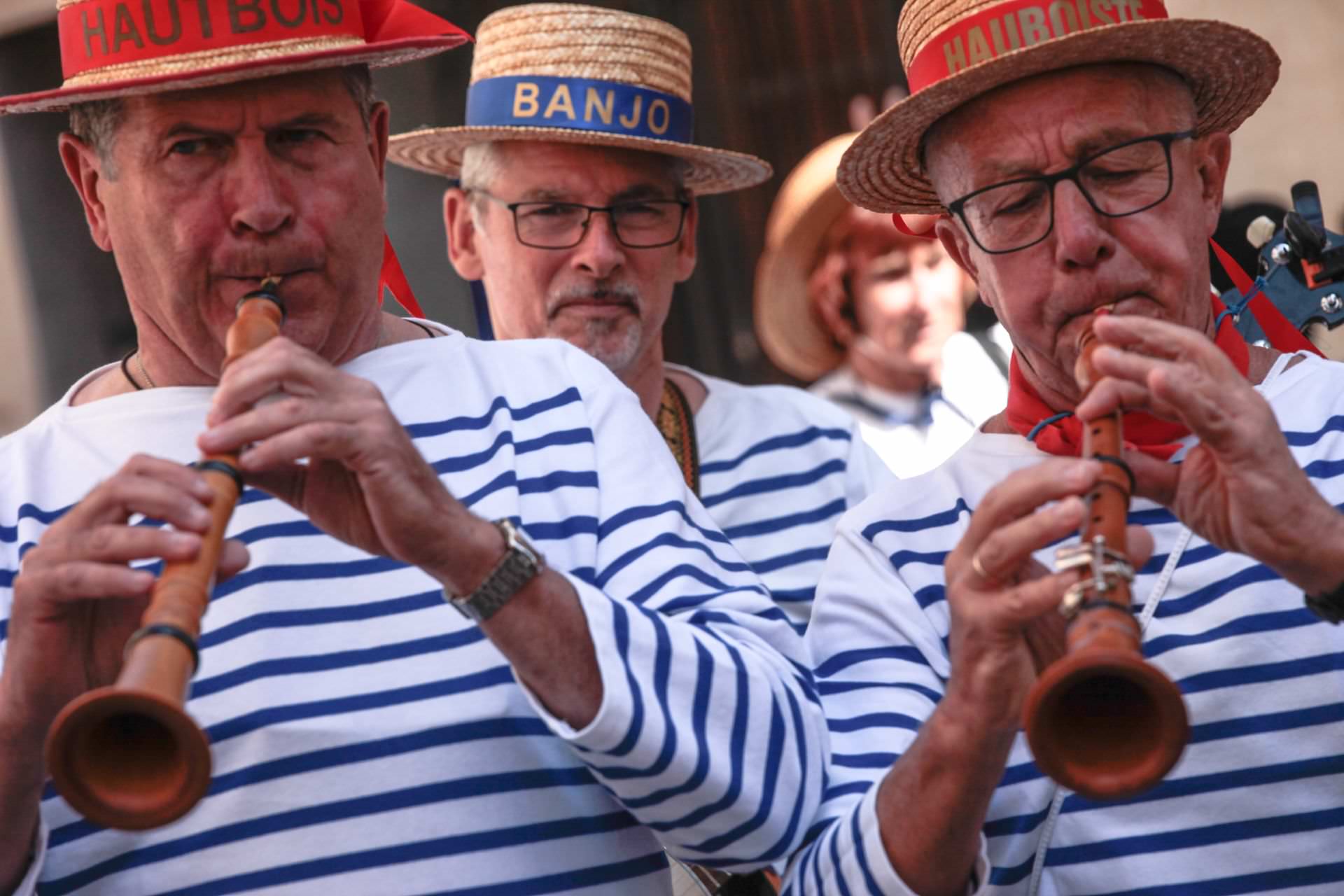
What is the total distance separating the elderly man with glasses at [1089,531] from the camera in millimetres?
2186

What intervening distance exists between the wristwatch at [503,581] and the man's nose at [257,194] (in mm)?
608

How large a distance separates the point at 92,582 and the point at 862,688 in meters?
1.11

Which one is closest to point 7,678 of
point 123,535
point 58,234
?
point 123,535

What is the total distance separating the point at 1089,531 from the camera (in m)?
2.10

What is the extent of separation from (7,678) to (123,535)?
0.93ft

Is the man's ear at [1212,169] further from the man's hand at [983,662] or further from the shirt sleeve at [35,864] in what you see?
the shirt sleeve at [35,864]

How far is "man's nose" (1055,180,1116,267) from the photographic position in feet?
8.68

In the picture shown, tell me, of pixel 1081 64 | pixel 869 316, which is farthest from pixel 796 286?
pixel 1081 64

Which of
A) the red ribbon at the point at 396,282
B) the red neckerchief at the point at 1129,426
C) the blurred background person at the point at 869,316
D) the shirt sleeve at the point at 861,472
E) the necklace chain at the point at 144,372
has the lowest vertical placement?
the red neckerchief at the point at 1129,426

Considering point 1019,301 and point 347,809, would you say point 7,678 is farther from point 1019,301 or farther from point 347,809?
point 1019,301

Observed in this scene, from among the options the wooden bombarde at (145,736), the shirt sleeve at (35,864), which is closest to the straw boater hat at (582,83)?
the shirt sleeve at (35,864)

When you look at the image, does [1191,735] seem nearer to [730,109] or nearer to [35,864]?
[35,864]

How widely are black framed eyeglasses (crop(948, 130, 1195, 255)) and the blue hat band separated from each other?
173 cm

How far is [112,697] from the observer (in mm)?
1869
